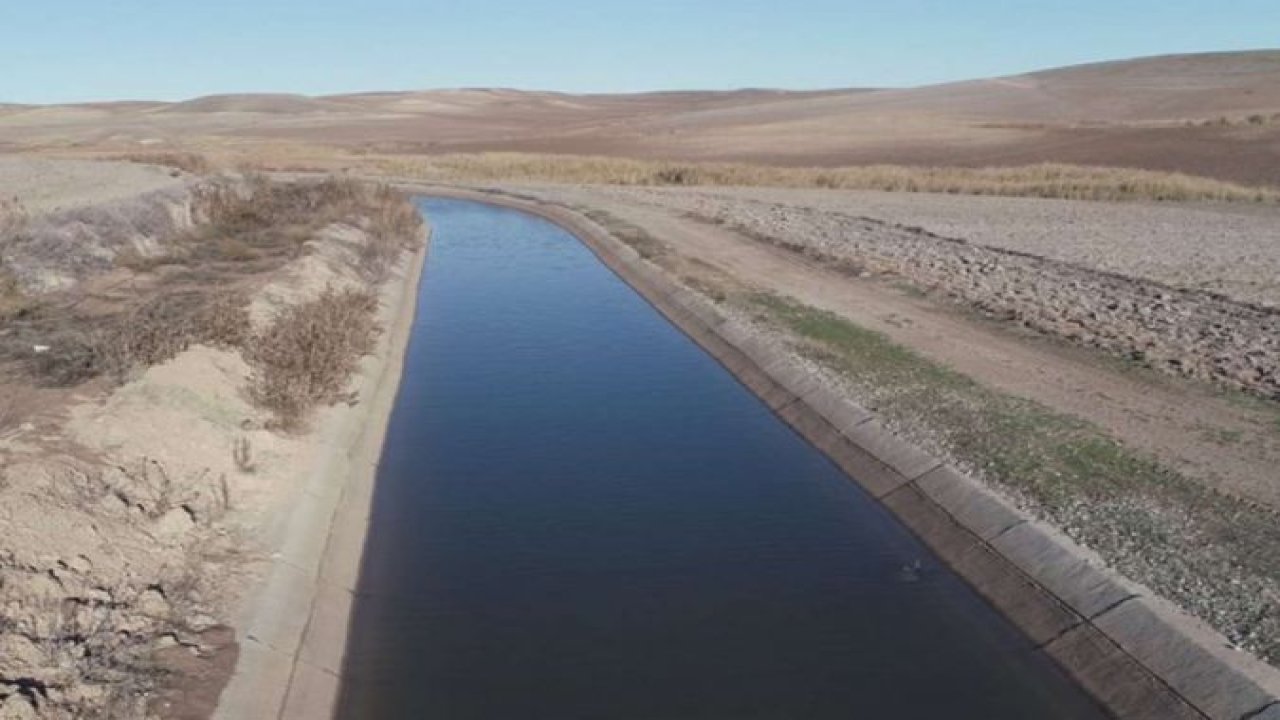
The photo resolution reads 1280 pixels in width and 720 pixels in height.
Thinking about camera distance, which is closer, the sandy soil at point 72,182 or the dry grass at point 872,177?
the sandy soil at point 72,182

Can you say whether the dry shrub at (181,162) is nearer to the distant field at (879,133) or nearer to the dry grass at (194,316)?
the distant field at (879,133)

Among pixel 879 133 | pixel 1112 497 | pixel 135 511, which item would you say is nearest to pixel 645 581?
pixel 135 511

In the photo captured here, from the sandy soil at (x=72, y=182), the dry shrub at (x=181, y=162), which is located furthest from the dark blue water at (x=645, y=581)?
the dry shrub at (x=181, y=162)

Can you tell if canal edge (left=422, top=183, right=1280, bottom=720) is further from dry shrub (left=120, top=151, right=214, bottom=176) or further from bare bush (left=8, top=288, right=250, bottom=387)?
dry shrub (left=120, top=151, right=214, bottom=176)

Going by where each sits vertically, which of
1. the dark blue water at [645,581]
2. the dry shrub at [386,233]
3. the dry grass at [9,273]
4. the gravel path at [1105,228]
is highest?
the dry grass at [9,273]

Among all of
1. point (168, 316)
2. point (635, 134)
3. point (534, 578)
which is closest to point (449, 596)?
point (534, 578)

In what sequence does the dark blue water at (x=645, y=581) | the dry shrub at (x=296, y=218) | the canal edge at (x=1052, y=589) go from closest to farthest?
the canal edge at (x=1052, y=589)
the dark blue water at (x=645, y=581)
the dry shrub at (x=296, y=218)

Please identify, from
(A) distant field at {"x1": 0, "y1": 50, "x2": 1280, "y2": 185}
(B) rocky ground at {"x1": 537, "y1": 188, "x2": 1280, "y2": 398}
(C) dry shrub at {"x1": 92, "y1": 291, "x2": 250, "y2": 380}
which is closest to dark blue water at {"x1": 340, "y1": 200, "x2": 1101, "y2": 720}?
(C) dry shrub at {"x1": 92, "y1": 291, "x2": 250, "y2": 380}
